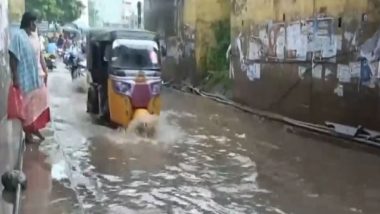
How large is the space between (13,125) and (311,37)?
700 cm

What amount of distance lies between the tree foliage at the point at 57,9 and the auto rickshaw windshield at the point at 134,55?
100ft

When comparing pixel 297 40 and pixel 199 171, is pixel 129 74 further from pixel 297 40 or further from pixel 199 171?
pixel 297 40

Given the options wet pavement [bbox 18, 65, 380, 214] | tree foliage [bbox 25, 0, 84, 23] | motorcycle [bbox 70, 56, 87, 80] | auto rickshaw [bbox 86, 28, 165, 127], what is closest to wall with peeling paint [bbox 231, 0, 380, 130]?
wet pavement [bbox 18, 65, 380, 214]

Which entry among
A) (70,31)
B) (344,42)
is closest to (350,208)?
(344,42)

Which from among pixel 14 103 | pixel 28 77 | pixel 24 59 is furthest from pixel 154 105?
pixel 14 103

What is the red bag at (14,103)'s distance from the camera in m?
8.76

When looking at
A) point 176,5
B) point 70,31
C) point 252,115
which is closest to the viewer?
point 252,115

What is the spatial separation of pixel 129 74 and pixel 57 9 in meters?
37.7

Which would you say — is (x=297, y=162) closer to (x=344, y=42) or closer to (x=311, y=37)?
(x=344, y=42)

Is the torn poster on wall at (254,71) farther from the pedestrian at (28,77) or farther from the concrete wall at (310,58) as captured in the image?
the pedestrian at (28,77)

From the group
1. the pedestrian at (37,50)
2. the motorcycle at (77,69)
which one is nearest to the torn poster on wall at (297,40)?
the pedestrian at (37,50)

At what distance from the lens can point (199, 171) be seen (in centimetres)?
939

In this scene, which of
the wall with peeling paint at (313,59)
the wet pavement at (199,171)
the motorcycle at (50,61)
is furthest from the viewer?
the motorcycle at (50,61)

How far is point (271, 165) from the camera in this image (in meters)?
9.98
